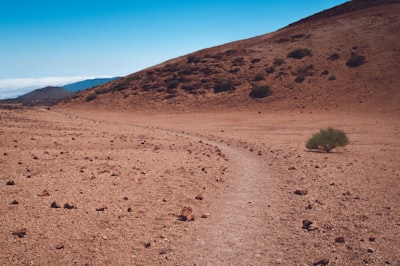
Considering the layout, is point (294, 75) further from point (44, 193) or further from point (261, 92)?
point (44, 193)

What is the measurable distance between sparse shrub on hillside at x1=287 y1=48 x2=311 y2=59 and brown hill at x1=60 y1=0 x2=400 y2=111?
14 cm

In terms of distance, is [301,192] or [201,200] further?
[301,192]

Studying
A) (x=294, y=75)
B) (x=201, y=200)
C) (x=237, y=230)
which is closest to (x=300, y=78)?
(x=294, y=75)

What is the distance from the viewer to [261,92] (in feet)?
128

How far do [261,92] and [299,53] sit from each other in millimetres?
13958

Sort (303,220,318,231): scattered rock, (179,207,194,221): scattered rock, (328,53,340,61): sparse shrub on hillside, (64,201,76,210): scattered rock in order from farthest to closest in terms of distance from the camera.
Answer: (328,53,340,61): sparse shrub on hillside
(64,201,76,210): scattered rock
(179,207,194,221): scattered rock
(303,220,318,231): scattered rock

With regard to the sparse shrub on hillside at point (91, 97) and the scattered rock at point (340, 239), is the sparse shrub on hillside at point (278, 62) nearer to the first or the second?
the sparse shrub on hillside at point (91, 97)

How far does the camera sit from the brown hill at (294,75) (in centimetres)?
3572

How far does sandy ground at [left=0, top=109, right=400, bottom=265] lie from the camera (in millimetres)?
4832

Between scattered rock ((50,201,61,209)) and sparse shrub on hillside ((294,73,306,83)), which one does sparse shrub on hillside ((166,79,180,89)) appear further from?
scattered rock ((50,201,61,209))

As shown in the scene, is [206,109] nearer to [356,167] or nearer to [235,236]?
[356,167]

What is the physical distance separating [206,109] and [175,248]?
33.5 m

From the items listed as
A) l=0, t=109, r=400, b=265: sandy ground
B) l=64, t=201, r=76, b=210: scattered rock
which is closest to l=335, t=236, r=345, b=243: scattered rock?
l=0, t=109, r=400, b=265: sandy ground

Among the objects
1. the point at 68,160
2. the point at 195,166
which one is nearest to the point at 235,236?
the point at 195,166
